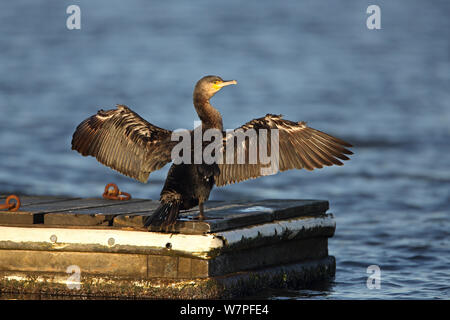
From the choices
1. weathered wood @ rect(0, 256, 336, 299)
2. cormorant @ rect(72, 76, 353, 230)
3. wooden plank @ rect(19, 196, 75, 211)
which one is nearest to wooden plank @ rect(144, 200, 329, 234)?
cormorant @ rect(72, 76, 353, 230)

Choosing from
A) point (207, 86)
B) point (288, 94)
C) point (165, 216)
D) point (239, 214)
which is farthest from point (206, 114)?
point (288, 94)

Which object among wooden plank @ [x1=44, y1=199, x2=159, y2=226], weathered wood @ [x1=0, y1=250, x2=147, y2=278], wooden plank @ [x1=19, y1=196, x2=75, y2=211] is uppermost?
wooden plank @ [x1=19, y1=196, x2=75, y2=211]

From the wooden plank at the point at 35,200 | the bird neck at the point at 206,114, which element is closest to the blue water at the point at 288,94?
the bird neck at the point at 206,114

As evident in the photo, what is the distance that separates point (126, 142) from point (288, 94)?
1569 cm

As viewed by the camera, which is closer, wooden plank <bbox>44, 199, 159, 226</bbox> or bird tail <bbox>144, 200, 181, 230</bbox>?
bird tail <bbox>144, 200, 181, 230</bbox>

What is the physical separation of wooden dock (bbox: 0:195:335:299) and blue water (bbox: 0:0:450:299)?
54cm

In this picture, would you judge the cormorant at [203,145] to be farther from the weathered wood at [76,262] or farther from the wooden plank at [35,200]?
the wooden plank at [35,200]

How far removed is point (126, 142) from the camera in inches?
331

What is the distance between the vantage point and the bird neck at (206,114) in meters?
8.11

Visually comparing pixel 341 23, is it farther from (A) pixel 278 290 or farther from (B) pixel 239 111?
(A) pixel 278 290

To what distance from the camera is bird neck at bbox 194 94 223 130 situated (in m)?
8.11

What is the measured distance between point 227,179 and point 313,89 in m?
16.6

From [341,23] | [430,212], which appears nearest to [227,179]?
[430,212]

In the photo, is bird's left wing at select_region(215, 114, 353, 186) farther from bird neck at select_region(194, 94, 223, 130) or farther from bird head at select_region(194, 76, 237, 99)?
bird head at select_region(194, 76, 237, 99)
